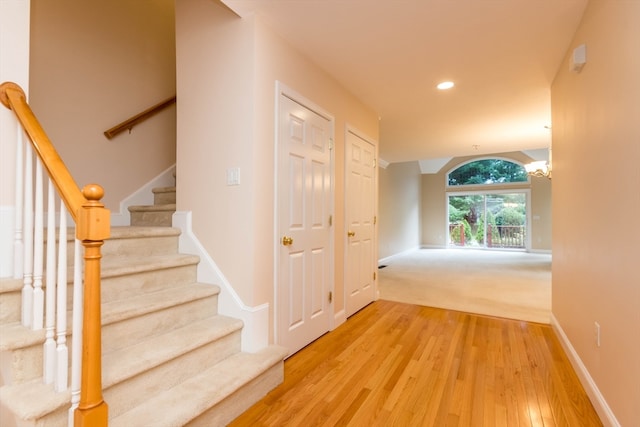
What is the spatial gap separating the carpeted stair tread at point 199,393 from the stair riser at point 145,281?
0.59 m

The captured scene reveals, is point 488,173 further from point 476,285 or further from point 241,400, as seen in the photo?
point 241,400

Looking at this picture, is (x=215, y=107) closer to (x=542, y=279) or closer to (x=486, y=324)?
(x=486, y=324)

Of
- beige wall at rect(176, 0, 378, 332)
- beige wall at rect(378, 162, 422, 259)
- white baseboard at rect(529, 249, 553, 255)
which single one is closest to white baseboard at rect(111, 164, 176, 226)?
beige wall at rect(176, 0, 378, 332)

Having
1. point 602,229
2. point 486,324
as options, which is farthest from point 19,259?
point 486,324

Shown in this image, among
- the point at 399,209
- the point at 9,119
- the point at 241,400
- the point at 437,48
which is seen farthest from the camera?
the point at 399,209

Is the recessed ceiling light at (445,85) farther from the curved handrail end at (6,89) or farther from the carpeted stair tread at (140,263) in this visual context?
the curved handrail end at (6,89)

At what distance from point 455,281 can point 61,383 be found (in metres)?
5.11

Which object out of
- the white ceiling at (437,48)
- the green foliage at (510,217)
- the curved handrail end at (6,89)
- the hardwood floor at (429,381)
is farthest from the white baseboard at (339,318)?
the green foliage at (510,217)

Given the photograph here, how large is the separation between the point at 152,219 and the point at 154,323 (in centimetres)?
132

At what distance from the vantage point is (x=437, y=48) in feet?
7.89

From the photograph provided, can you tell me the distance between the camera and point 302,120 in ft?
8.06

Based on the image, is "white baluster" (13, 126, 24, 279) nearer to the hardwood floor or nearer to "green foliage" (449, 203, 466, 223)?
the hardwood floor

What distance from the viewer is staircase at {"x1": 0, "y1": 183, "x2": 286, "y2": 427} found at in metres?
1.17

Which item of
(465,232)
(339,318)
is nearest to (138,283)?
(339,318)
